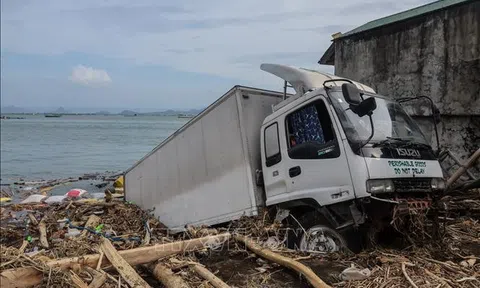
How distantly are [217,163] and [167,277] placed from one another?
10.0 ft

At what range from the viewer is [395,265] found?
4.38m

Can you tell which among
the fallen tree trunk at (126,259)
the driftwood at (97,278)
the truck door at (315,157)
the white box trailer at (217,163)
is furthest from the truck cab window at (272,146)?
the driftwood at (97,278)

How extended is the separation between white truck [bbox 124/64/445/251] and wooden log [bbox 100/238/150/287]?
92.3 inches

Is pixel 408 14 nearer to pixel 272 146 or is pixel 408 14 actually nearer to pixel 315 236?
pixel 272 146

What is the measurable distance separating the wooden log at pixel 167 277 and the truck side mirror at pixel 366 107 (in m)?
2.81

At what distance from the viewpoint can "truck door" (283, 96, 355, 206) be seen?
505 centimetres

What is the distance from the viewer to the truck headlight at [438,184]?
5.29 meters

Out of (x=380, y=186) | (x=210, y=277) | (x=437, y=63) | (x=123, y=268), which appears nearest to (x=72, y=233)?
(x=123, y=268)

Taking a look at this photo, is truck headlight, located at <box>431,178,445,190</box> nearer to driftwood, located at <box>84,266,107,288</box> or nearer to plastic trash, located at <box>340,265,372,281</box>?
plastic trash, located at <box>340,265,372,281</box>

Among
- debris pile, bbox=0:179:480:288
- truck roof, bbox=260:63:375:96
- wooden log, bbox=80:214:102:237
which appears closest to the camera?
debris pile, bbox=0:179:480:288

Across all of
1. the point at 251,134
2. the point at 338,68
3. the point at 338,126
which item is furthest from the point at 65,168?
the point at 338,126

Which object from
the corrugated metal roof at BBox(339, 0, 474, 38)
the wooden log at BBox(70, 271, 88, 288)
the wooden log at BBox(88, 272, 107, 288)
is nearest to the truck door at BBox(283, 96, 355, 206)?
the wooden log at BBox(88, 272, 107, 288)

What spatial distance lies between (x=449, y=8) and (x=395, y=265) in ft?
26.2

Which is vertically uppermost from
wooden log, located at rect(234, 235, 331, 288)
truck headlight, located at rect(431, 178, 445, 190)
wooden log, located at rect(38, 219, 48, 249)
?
truck headlight, located at rect(431, 178, 445, 190)
